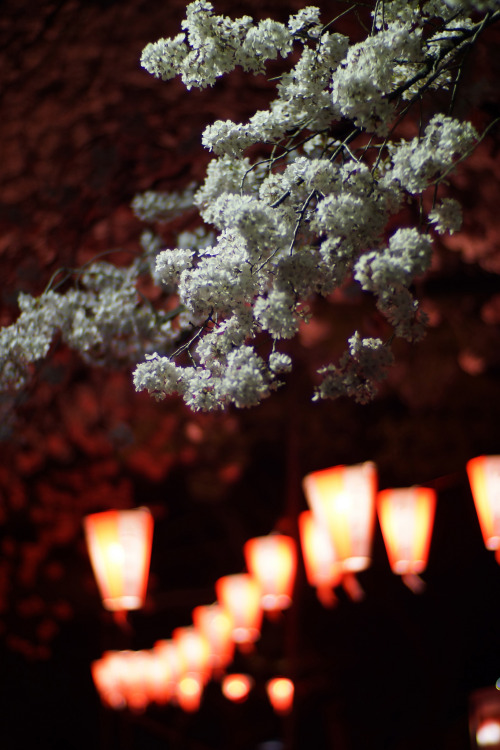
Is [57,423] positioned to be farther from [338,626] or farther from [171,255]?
[338,626]

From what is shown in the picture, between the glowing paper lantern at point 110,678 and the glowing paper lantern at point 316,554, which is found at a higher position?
the glowing paper lantern at point 110,678

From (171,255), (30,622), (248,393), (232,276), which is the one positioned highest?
(30,622)

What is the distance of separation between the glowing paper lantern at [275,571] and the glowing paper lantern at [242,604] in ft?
5.31

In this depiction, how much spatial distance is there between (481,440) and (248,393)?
6.86 m

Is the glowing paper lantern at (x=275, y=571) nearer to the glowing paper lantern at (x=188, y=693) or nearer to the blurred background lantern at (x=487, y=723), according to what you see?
the blurred background lantern at (x=487, y=723)

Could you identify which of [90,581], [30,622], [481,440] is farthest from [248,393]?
[90,581]

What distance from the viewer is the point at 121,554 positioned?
6660 mm

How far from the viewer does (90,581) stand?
38.5 ft

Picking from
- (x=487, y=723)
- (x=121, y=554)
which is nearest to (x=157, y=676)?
(x=121, y=554)

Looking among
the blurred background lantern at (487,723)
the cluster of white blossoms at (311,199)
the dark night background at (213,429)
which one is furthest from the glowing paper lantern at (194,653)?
the cluster of white blossoms at (311,199)

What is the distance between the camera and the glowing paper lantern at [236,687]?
12.9 metres

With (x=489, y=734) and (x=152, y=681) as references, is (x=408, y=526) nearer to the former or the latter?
(x=489, y=734)

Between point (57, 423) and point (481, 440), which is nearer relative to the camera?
point (57, 423)

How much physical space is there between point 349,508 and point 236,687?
340 inches
